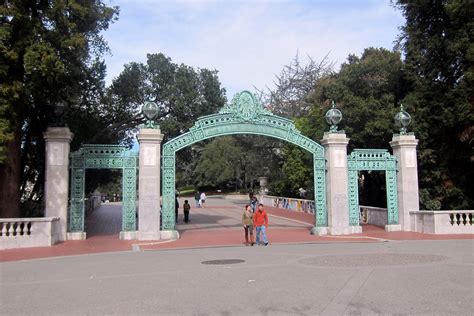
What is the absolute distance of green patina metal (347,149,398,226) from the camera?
20.5 meters

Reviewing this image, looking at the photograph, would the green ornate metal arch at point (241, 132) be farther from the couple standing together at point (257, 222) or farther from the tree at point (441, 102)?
the tree at point (441, 102)

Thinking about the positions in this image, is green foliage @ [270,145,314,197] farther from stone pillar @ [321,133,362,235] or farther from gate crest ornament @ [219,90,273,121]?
gate crest ornament @ [219,90,273,121]

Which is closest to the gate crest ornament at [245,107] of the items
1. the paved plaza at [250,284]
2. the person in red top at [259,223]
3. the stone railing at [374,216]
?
the person in red top at [259,223]

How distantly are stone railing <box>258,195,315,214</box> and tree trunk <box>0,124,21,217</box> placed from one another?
22.9 metres

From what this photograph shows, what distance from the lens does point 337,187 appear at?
20062mm

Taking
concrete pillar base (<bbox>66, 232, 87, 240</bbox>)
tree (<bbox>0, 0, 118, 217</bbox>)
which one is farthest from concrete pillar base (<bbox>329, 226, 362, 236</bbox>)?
tree (<bbox>0, 0, 118, 217</bbox>)

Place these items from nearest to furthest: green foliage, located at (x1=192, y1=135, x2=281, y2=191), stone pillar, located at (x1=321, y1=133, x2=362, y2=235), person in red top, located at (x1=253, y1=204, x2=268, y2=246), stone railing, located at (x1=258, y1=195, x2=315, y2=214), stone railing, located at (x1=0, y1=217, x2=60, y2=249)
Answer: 1. stone railing, located at (x1=0, y1=217, x2=60, y2=249)
2. person in red top, located at (x1=253, y1=204, x2=268, y2=246)
3. stone pillar, located at (x1=321, y1=133, x2=362, y2=235)
4. stone railing, located at (x1=258, y1=195, x2=315, y2=214)
5. green foliage, located at (x1=192, y1=135, x2=281, y2=191)

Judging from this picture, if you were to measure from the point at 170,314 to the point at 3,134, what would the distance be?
10.9 m

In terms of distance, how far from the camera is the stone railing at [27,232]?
624 inches

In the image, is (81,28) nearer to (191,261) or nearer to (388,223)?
(191,261)

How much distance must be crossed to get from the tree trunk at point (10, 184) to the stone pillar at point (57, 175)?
Answer: 3.40 ft

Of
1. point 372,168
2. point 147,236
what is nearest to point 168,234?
point 147,236

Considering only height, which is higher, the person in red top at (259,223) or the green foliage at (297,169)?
the green foliage at (297,169)

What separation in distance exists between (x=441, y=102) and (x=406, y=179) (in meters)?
4.95
